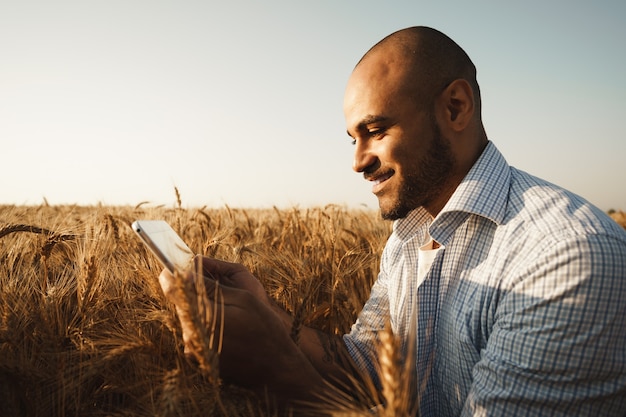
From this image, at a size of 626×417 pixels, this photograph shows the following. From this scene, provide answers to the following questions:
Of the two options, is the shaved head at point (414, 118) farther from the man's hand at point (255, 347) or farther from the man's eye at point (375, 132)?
the man's hand at point (255, 347)

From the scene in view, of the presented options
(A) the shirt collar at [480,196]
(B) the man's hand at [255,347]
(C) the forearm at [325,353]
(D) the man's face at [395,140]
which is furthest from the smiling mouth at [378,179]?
(B) the man's hand at [255,347]

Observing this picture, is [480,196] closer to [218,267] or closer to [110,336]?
[218,267]

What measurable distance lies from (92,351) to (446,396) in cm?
116

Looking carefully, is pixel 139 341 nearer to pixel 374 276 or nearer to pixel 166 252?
pixel 166 252

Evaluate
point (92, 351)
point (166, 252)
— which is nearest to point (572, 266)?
point (166, 252)

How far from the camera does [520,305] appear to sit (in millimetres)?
1114

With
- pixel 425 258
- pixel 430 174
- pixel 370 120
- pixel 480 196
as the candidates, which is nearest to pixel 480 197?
pixel 480 196

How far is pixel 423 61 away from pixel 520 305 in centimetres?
100

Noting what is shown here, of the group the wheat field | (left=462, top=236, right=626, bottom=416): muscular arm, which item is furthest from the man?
the wheat field

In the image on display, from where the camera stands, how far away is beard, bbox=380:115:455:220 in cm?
163

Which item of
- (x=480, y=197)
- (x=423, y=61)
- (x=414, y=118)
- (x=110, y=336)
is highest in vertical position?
(x=423, y=61)

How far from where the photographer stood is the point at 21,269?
2.06 m

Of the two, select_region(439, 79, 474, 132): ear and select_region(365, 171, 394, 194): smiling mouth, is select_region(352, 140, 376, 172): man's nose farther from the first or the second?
select_region(439, 79, 474, 132): ear

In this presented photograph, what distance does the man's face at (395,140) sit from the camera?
5.27 feet
